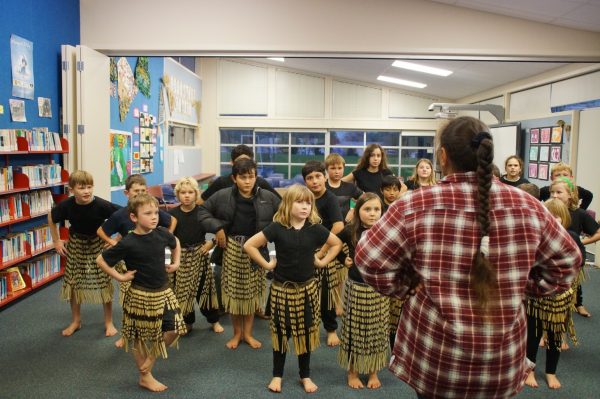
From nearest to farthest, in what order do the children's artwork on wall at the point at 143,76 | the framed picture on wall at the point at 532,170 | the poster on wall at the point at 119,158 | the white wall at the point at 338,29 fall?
the white wall at the point at 338,29 → the poster on wall at the point at 119,158 → the children's artwork on wall at the point at 143,76 → the framed picture on wall at the point at 532,170

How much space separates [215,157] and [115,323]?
29.8ft

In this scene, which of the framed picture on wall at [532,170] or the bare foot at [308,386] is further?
the framed picture on wall at [532,170]

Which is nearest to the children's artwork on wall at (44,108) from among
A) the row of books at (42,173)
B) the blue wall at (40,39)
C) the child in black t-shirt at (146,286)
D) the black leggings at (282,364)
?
the blue wall at (40,39)

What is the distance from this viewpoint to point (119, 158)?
7.43 m

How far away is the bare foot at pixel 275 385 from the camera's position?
300 cm

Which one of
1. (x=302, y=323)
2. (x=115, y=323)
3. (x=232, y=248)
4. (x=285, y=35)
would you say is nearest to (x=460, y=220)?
(x=302, y=323)

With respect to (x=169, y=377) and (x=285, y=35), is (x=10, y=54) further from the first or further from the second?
(x=169, y=377)

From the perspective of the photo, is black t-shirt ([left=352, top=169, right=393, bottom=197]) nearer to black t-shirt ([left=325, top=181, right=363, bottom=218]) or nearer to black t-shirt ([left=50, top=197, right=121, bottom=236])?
black t-shirt ([left=325, top=181, right=363, bottom=218])

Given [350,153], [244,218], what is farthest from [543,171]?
[244,218]

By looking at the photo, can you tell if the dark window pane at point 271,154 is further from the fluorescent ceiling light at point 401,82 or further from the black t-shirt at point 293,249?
the black t-shirt at point 293,249

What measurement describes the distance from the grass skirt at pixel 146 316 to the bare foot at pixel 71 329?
1204 millimetres

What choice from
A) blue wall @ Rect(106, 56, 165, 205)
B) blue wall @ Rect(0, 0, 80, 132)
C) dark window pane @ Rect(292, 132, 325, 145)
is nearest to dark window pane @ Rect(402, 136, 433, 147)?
dark window pane @ Rect(292, 132, 325, 145)

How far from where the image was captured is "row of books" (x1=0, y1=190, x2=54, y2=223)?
4.38 metres

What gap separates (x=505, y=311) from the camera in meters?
1.37
